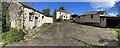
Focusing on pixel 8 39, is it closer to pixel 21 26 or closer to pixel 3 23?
pixel 3 23

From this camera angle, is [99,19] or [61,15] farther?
[61,15]

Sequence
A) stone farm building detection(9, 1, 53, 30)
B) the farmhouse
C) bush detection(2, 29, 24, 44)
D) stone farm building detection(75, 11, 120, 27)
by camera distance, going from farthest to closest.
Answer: the farmhouse
stone farm building detection(75, 11, 120, 27)
stone farm building detection(9, 1, 53, 30)
bush detection(2, 29, 24, 44)

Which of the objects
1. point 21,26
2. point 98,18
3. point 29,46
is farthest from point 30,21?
point 98,18

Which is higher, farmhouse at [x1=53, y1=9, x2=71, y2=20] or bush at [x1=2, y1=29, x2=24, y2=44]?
farmhouse at [x1=53, y1=9, x2=71, y2=20]

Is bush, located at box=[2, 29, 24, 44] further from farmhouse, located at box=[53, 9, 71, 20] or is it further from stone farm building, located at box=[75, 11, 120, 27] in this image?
stone farm building, located at box=[75, 11, 120, 27]

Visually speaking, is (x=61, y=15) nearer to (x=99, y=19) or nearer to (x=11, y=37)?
(x=99, y=19)

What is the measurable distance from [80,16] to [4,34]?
15764 mm

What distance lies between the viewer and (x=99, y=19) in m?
25.0

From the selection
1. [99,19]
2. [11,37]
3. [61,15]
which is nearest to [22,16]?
[11,37]

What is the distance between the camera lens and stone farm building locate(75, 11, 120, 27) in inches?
852

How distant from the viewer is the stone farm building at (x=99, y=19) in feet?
71.0

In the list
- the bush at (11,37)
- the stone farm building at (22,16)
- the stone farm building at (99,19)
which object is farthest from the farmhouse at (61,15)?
the bush at (11,37)

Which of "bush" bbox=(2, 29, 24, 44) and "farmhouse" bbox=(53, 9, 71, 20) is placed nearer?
"bush" bbox=(2, 29, 24, 44)

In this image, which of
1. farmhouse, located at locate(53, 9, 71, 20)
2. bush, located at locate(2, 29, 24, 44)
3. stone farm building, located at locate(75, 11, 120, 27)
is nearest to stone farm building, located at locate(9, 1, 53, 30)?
bush, located at locate(2, 29, 24, 44)
